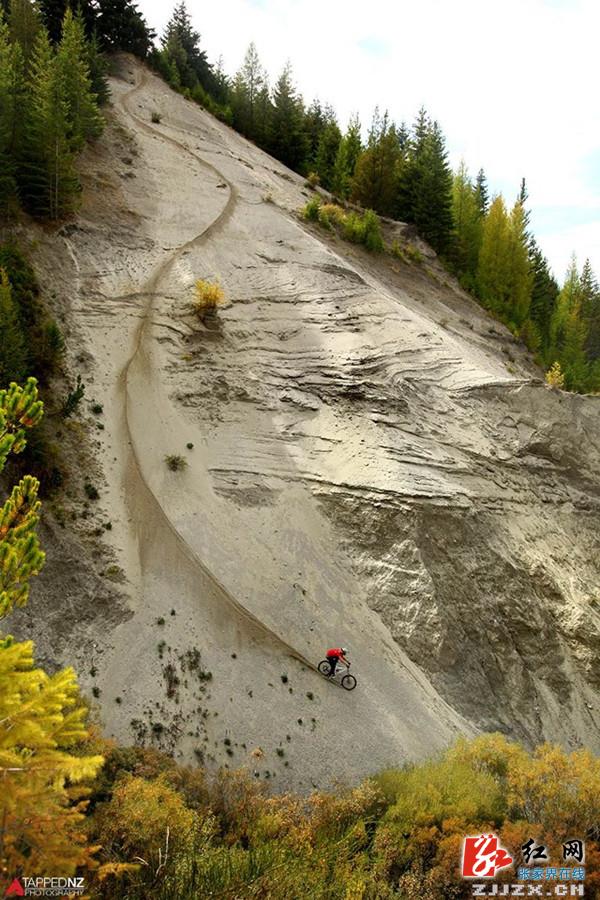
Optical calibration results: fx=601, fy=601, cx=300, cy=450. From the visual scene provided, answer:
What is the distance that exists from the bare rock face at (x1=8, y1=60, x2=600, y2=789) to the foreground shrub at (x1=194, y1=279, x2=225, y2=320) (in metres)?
0.61

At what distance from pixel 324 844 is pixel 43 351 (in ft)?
65.0

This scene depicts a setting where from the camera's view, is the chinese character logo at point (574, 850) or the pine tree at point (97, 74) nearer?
the chinese character logo at point (574, 850)

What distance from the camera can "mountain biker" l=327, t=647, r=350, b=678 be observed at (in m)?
19.1

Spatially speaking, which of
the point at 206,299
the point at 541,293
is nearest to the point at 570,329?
the point at 541,293

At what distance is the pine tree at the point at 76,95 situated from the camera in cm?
3435

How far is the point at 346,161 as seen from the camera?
58.0 metres

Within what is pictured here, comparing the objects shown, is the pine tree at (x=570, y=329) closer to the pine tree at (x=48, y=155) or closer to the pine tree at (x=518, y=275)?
the pine tree at (x=518, y=275)

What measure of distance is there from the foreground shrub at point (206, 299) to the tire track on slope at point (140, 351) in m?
2.47

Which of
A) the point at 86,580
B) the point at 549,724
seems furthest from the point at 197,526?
the point at 549,724

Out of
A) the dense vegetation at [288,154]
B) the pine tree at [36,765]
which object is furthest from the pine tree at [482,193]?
the pine tree at [36,765]

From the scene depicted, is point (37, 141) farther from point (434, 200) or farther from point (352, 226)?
point (434, 200)

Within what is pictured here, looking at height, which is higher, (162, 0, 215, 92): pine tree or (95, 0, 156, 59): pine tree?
(162, 0, 215, 92): pine tree

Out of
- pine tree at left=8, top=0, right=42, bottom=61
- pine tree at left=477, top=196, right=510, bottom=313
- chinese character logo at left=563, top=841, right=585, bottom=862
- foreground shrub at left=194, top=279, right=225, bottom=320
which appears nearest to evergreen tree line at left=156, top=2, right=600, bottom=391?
pine tree at left=477, top=196, right=510, bottom=313

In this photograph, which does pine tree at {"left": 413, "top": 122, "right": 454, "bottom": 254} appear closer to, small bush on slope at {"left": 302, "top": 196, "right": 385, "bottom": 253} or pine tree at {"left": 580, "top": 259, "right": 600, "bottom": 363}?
Answer: small bush on slope at {"left": 302, "top": 196, "right": 385, "bottom": 253}
